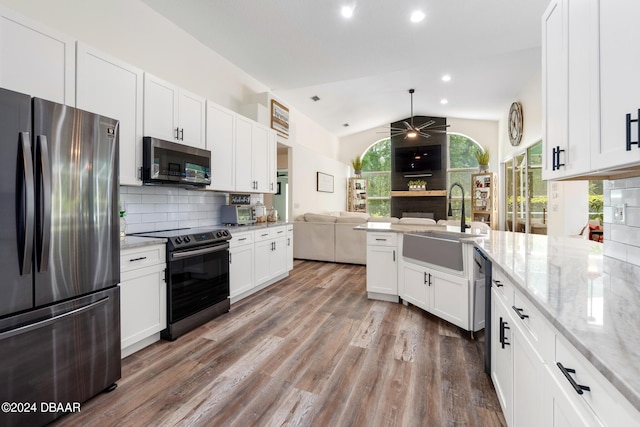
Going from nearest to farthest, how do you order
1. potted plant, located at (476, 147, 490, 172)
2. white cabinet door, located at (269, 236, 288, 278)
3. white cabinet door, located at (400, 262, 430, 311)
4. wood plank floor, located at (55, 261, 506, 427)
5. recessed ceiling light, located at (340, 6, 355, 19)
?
wood plank floor, located at (55, 261, 506, 427) < recessed ceiling light, located at (340, 6, 355, 19) < white cabinet door, located at (400, 262, 430, 311) < white cabinet door, located at (269, 236, 288, 278) < potted plant, located at (476, 147, 490, 172)

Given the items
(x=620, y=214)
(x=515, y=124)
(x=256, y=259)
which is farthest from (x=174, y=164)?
(x=515, y=124)

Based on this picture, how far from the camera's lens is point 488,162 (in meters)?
7.67

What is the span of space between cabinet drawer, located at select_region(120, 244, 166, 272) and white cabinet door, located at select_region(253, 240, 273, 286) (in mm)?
1374

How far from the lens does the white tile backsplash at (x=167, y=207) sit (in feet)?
9.07

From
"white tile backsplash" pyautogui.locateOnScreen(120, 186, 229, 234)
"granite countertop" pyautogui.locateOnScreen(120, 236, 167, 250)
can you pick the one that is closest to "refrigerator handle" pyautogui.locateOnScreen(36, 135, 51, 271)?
"granite countertop" pyautogui.locateOnScreen(120, 236, 167, 250)

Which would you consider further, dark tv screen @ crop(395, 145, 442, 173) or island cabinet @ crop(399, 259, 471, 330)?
dark tv screen @ crop(395, 145, 442, 173)

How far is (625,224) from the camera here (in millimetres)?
1496

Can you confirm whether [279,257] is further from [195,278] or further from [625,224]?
[625,224]

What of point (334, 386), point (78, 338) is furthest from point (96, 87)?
point (334, 386)

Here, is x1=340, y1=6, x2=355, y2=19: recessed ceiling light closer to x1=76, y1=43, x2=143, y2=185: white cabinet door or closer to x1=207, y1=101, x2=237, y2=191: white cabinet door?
x1=207, y1=101, x2=237, y2=191: white cabinet door

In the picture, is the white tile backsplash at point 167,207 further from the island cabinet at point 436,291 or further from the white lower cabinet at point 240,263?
the island cabinet at point 436,291

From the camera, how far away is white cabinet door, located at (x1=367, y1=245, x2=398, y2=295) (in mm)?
3305

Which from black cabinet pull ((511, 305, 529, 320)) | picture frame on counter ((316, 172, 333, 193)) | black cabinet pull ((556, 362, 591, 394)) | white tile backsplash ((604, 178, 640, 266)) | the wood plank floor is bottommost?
the wood plank floor

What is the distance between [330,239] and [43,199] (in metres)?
4.38
